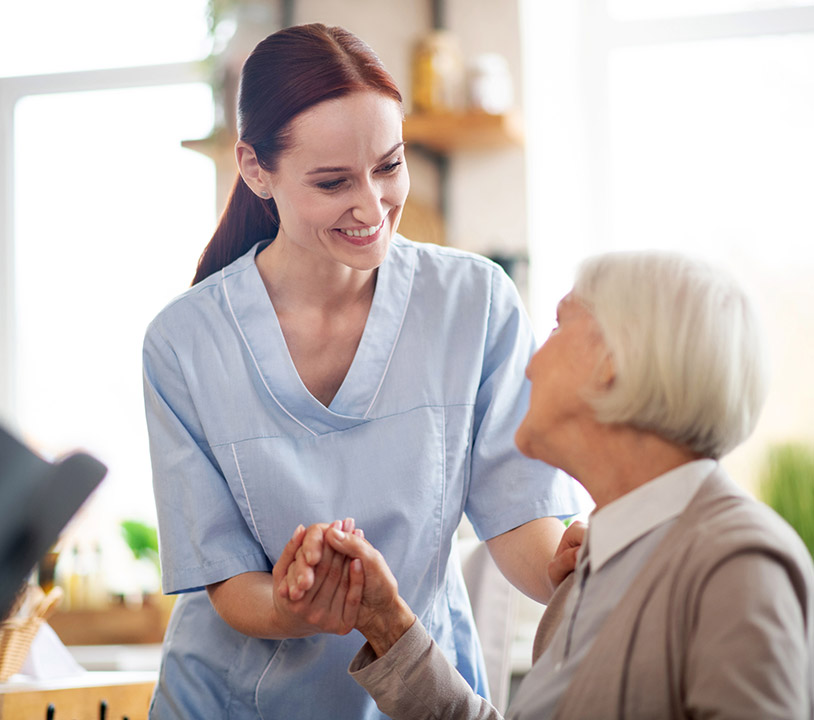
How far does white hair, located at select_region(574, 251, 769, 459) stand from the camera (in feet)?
3.28

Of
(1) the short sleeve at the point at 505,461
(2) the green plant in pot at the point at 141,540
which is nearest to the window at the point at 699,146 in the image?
(2) the green plant in pot at the point at 141,540

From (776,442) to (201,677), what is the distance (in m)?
2.44

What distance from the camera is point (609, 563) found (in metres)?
1.06

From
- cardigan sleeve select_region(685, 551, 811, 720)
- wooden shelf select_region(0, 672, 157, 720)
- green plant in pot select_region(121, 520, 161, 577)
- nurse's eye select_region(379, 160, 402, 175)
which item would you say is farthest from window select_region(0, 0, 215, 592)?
cardigan sleeve select_region(685, 551, 811, 720)

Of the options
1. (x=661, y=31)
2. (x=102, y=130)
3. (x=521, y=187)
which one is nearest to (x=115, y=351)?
(x=102, y=130)

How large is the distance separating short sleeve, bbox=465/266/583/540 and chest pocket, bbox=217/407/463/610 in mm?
68

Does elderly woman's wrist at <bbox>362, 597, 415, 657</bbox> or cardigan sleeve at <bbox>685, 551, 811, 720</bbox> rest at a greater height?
cardigan sleeve at <bbox>685, 551, 811, 720</bbox>

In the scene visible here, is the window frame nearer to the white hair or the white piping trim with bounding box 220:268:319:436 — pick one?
the white piping trim with bounding box 220:268:319:436

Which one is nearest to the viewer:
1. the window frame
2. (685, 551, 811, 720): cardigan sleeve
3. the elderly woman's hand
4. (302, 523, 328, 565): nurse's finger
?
(685, 551, 811, 720): cardigan sleeve

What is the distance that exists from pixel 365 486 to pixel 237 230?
52 cm

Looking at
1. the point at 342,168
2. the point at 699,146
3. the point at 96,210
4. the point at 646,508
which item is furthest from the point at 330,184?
the point at 96,210

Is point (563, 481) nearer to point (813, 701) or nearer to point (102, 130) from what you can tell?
point (813, 701)

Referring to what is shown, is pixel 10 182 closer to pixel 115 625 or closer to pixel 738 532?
pixel 115 625

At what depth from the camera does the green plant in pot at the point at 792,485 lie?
9.65 feet
